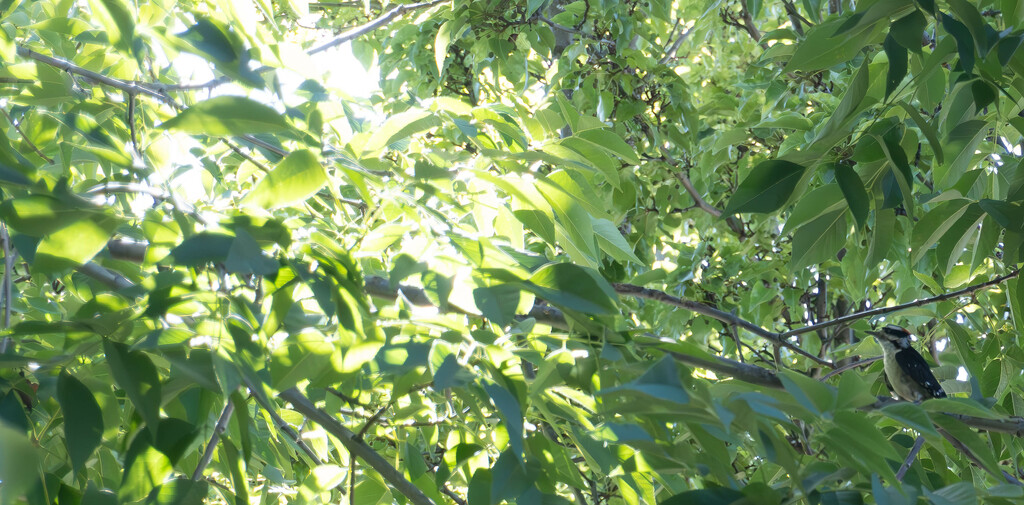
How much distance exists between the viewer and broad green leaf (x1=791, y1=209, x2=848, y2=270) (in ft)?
4.47

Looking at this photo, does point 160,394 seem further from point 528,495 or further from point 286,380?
point 528,495

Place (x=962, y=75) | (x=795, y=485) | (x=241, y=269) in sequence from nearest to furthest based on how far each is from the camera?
(x=241, y=269), (x=795, y=485), (x=962, y=75)

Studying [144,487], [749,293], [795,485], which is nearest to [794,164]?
[795,485]

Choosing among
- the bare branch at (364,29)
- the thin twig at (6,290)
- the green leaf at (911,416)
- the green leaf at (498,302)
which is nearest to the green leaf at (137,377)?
the thin twig at (6,290)

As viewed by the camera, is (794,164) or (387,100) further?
(387,100)

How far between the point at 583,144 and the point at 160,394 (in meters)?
0.67

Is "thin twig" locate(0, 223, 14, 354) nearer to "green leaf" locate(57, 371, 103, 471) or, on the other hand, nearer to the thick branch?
"green leaf" locate(57, 371, 103, 471)

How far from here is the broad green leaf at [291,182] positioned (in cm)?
79

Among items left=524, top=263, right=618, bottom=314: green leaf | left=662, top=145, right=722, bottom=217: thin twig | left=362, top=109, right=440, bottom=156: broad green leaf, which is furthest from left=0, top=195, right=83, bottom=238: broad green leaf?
left=662, top=145, right=722, bottom=217: thin twig

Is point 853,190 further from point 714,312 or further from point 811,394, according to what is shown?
point 811,394

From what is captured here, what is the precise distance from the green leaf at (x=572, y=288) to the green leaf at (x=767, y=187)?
1.55ft

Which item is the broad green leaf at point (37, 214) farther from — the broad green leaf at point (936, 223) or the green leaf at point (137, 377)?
the broad green leaf at point (936, 223)

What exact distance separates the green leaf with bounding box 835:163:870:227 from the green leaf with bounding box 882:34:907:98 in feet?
0.46

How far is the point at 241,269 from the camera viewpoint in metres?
0.65
